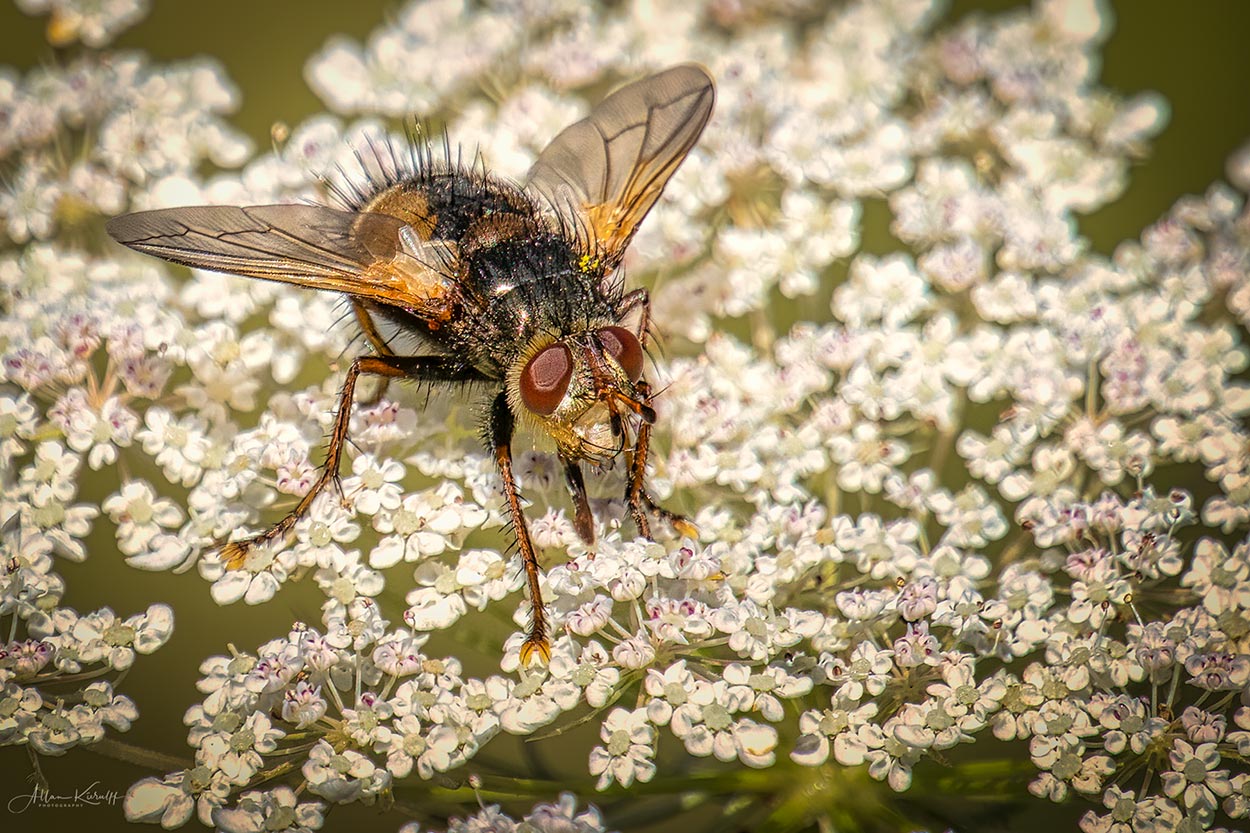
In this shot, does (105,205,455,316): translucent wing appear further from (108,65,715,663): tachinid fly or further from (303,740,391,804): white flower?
(303,740,391,804): white flower

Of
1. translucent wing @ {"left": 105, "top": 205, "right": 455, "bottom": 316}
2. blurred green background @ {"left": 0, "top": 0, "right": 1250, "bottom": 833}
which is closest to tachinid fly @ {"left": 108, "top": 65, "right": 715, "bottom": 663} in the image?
translucent wing @ {"left": 105, "top": 205, "right": 455, "bottom": 316}

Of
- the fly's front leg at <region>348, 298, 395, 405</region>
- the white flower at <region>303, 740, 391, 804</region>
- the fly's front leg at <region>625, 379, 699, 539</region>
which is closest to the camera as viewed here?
the white flower at <region>303, 740, 391, 804</region>

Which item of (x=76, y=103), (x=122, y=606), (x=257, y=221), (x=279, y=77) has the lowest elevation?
(x=122, y=606)

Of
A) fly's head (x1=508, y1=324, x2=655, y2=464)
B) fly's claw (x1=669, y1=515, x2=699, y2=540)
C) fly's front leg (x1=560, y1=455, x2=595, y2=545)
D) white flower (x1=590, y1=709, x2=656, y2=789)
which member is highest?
fly's head (x1=508, y1=324, x2=655, y2=464)

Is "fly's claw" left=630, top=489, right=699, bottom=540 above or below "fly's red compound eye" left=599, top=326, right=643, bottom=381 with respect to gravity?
below

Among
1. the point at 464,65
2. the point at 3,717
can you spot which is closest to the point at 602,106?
the point at 464,65

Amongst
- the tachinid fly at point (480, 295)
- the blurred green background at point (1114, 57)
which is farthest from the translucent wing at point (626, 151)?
the blurred green background at point (1114, 57)

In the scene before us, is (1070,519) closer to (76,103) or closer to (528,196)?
(528,196)
